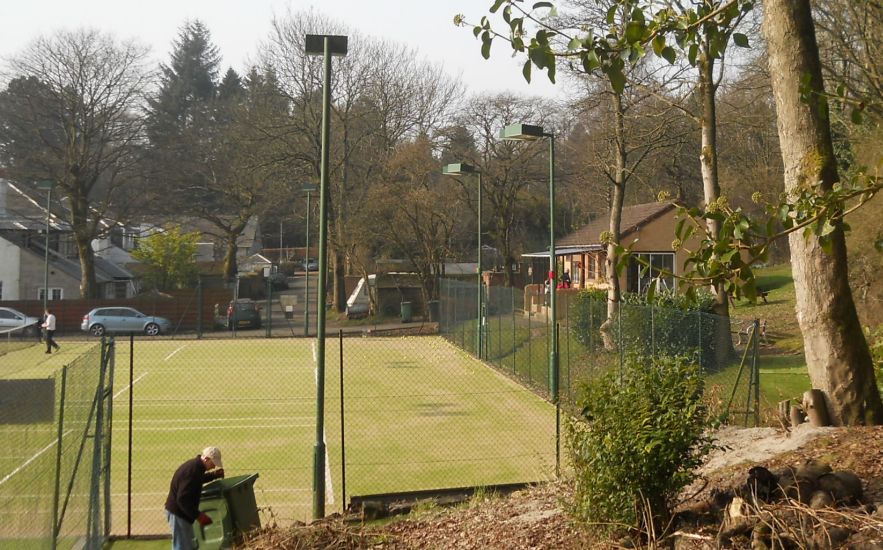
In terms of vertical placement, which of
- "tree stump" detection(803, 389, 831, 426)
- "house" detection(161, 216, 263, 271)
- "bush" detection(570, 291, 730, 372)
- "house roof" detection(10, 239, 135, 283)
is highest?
"house" detection(161, 216, 263, 271)

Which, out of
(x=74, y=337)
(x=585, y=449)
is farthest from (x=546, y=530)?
(x=74, y=337)

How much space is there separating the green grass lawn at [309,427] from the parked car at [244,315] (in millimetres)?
14064

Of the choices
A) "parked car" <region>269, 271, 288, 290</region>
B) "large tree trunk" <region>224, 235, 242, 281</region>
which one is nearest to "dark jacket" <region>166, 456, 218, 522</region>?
"large tree trunk" <region>224, 235, 242, 281</region>

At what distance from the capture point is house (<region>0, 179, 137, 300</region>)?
5431cm

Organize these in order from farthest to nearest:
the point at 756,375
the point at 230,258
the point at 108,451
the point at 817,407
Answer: the point at 230,258, the point at 756,375, the point at 108,451, the point at 817,407

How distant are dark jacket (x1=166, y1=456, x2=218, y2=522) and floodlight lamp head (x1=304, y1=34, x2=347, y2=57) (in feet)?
20.0

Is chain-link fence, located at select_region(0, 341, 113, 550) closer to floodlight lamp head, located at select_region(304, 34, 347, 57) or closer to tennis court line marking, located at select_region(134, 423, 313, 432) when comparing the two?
floodlight lamp head, located at select_region(304, 34, 347, 57)

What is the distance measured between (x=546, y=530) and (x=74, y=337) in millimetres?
40353

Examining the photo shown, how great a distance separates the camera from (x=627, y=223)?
144 ft

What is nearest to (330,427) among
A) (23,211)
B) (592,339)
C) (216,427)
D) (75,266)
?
(216,427)

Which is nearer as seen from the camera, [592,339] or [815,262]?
[815,262]

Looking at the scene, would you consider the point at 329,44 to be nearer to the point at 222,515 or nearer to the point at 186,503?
the point at 222,515

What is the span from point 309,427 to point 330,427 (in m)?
0.44

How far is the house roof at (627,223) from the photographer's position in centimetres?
4169
